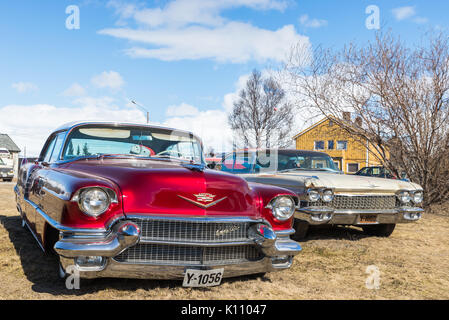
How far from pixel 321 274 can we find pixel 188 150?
6.60 ft

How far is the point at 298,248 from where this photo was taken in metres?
3.24

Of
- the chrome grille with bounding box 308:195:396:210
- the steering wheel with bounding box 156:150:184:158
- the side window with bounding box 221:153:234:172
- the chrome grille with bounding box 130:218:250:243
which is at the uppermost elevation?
the steering wheel with bounding box 156:150:184:158

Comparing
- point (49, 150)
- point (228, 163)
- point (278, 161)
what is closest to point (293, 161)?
point (278, 161)

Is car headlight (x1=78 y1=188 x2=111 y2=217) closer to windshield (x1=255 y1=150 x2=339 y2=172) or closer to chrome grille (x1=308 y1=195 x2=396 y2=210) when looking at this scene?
chrome grille (x1=308 y1=195 x2=396 y2=210)

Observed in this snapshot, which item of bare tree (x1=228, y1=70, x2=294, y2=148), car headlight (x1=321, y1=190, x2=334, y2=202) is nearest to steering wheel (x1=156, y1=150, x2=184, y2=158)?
car headlight (x1=321, y1=190, x2=334, y2=202)

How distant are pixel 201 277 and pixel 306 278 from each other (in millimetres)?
1337

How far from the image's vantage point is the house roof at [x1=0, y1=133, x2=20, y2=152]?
43.8 m

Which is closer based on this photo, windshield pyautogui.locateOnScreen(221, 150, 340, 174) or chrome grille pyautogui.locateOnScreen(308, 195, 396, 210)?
chrome grille pyautogui.locateOnScreen(308, 195, 396, 210)

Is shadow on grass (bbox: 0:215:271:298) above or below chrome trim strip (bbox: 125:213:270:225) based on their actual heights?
below

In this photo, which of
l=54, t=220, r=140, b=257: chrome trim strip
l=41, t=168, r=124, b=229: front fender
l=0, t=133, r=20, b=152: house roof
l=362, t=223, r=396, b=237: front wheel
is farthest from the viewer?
l=0, t=133, r=20, b=152: house roof

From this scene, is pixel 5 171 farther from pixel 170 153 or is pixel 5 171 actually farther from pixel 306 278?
pixel 306 278

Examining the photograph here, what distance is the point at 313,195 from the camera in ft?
16.4
